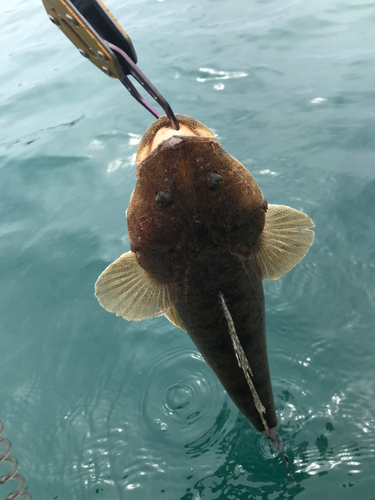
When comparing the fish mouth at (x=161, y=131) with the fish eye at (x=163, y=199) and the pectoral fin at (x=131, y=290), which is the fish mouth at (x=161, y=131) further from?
the pectoral fin at (x=131, y=290)

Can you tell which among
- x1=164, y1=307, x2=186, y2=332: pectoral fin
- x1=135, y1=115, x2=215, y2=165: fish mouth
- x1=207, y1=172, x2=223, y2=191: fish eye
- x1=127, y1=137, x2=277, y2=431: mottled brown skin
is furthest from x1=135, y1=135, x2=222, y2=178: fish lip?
x1=164, y1=307, x2=186, y2=332: pectoral fin

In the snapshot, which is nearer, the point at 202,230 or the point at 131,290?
the point at 202,230

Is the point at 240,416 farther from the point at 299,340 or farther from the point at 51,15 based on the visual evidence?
the point at 51,15

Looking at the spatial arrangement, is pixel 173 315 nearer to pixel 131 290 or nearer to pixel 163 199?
pixel 131 290

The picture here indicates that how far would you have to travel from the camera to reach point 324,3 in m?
11.0

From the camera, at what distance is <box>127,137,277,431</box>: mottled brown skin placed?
7.86ft

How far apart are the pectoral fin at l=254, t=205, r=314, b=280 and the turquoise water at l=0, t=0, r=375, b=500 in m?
1.94

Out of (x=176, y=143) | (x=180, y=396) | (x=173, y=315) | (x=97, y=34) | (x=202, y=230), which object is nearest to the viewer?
(x=97, y=34)

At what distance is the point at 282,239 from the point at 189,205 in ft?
2.48

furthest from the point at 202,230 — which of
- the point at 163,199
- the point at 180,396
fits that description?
the point at 180,396

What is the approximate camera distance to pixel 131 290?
9.23ft

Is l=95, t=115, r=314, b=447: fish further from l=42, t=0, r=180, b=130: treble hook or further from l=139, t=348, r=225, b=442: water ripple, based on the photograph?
l=139, t=348, r=225, b=442: water ripple

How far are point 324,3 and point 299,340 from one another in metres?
10.2

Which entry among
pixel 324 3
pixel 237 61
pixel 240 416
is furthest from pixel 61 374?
pixel 324 3
